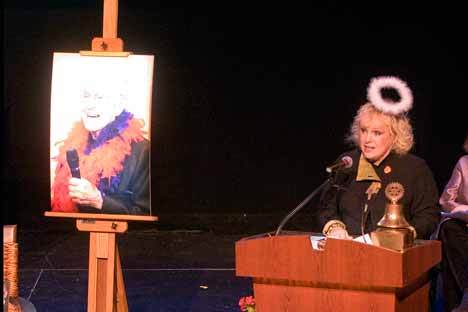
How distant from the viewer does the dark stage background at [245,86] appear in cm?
666

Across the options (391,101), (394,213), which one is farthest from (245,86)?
(394,213)

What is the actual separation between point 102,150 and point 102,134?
7 centimetres

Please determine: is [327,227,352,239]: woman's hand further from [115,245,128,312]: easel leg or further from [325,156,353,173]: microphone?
[115,245,128,312]: easel leg

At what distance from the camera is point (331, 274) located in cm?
277

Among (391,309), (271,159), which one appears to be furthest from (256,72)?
(391,309)

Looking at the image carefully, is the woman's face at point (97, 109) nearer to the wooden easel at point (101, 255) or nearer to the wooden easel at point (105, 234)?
the wooden easel at point (105, 234)

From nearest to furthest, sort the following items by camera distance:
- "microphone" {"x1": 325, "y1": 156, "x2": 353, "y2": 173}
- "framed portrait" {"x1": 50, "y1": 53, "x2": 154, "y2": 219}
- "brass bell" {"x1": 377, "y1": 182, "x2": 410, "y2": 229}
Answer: "brass bell" {"x1": 377, "y1": 182, "x2": 410, "y2": 229} < "microphone" {"x1": 325, "y1": 156, "x2": 353, "y2": 173} < "framed portrait" {"x1": 50, "y1": 53, "x2": 154, "y2": 219}

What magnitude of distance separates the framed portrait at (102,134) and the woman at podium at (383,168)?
811mm

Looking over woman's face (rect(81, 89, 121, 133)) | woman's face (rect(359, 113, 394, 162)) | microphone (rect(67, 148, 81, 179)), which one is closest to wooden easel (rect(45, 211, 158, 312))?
microphone (rect(67, 148, 81, 179))

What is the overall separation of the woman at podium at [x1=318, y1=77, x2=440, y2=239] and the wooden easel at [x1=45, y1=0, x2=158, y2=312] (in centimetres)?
87

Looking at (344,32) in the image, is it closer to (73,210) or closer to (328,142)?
(328,142)

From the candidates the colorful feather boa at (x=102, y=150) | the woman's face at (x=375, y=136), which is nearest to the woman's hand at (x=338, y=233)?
the woman's face at (x=375, y=136)

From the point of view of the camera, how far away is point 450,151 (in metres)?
6.84

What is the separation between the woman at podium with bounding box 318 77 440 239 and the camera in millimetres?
3475
